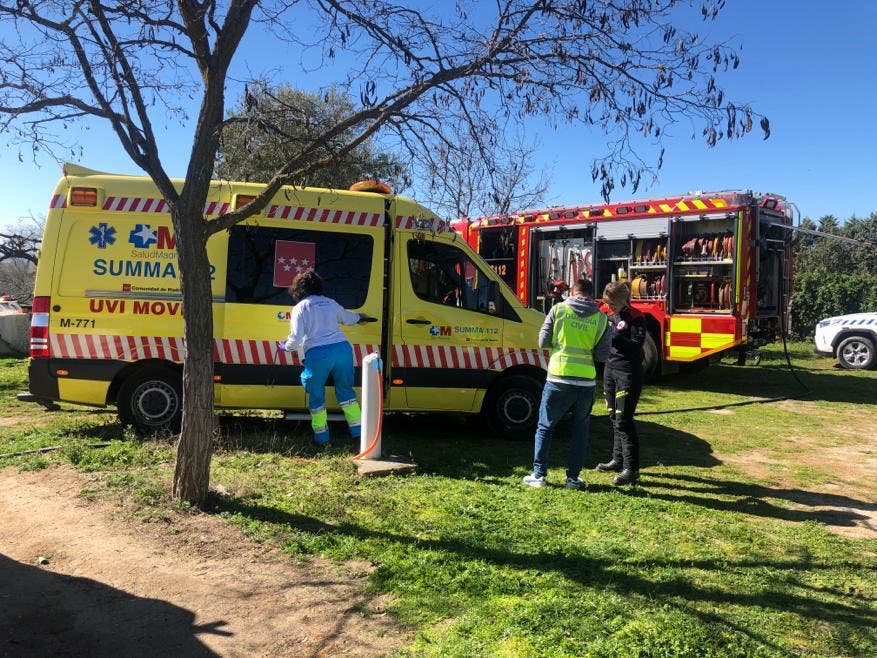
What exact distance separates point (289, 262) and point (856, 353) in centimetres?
1328

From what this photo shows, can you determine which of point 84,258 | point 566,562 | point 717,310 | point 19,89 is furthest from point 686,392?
point 19,89

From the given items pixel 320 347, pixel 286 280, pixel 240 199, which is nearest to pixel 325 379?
pixel 320 347

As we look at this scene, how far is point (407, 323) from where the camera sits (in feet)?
23.5

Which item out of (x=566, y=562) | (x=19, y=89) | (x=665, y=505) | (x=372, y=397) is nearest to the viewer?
(x=566, y=562)

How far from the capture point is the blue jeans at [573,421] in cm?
566

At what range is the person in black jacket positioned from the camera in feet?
19.4

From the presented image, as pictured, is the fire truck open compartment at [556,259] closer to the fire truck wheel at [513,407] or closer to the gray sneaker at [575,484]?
the fire truck wheel at [513,407]

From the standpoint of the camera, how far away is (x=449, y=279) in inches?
288

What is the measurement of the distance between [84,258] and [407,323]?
3.23 meters

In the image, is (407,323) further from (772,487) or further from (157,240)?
(772,487)

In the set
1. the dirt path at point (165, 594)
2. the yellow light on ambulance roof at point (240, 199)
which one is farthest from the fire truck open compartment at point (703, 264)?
the dirt path at point (165, 594)

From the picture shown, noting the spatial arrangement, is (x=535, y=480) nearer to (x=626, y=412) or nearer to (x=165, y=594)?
(x=626, y=412)

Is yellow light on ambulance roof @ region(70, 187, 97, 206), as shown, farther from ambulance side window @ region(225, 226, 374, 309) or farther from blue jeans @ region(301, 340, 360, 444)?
blue jeans @ region(301, 340, 360, 444)

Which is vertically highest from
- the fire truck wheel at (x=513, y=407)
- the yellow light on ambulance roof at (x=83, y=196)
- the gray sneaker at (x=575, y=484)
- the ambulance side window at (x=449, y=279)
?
the yellow light on ambulance roof at (x=83, y=196)
